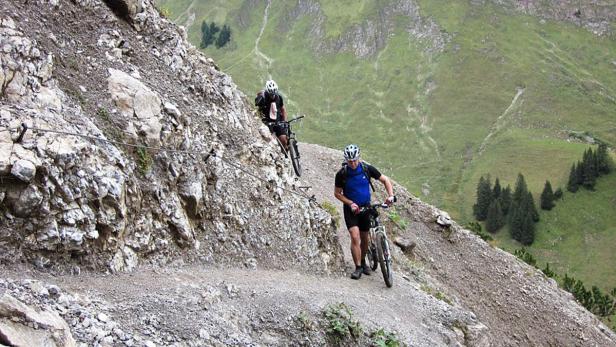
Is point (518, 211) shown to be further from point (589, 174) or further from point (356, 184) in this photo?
point (356, 184)

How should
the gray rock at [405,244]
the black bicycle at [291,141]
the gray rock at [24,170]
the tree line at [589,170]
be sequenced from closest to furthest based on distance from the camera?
the gray rock at [24,170] → the black bicycle at [291,141] → the gray rock at [405,244] → the tree line at [589,170]

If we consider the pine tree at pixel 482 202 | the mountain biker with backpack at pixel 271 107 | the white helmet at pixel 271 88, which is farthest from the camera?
→ the pine tree at pixel 482 202

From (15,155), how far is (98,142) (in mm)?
2102

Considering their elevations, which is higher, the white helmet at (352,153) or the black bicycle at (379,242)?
the white helmet at (352,153)

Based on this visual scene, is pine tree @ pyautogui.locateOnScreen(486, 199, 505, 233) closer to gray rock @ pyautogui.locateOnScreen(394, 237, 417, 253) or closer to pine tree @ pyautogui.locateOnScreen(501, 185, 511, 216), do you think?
pine tree @ pyautogui.locateOnScreen(501, 185, 511, 216)

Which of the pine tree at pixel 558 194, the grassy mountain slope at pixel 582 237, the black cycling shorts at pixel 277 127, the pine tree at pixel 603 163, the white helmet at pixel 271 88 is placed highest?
the white helmet at pixel 271 88

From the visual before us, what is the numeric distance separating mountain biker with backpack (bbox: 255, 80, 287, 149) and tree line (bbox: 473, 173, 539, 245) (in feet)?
465

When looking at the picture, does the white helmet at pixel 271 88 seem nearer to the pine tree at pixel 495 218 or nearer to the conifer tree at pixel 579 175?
the pine tree at pixel 495 218

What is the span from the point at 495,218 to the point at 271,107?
147 metres

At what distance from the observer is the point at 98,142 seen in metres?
11.3

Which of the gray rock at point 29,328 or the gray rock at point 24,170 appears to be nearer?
the gray rock at point 29,328

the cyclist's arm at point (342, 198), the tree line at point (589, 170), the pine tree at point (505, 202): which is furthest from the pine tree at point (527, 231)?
the cyclist's arm at point (342, 198)

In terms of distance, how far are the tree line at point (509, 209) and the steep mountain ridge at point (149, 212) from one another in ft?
459

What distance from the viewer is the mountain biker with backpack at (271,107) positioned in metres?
20.2
